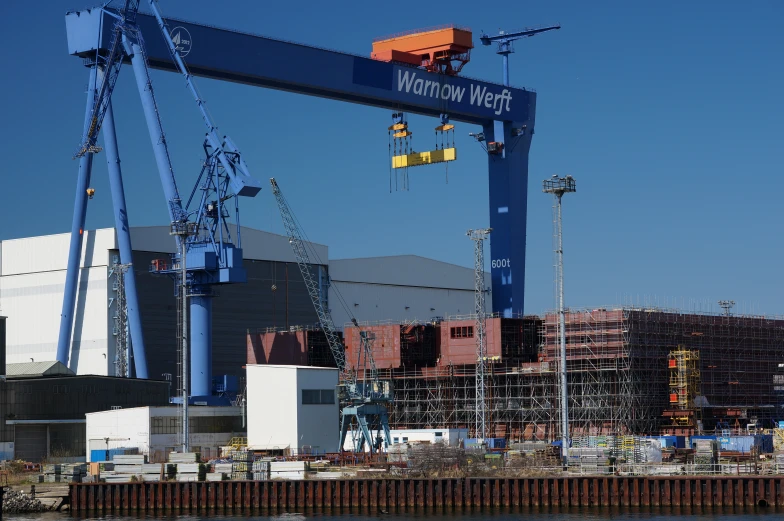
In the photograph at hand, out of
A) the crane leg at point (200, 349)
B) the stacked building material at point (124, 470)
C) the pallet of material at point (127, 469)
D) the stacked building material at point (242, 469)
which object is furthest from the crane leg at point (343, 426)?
the pallet of material at point (127, 469)

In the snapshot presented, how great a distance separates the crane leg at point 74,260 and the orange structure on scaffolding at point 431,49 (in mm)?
20461

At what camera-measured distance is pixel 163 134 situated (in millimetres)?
80688

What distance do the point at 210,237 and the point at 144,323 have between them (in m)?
17.0

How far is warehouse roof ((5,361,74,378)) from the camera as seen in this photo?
3101 inches

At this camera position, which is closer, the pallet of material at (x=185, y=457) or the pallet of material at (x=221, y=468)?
the pallet of material at (x=221, y=468)

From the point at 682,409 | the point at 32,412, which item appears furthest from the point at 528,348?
the point at 32,412

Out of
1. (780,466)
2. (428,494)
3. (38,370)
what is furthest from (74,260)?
(780,466)

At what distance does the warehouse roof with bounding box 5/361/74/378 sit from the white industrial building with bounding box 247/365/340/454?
14.2m

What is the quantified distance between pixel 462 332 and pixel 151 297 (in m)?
24.6

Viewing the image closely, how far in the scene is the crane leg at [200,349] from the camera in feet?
261

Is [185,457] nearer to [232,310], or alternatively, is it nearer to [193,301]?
[193,301]

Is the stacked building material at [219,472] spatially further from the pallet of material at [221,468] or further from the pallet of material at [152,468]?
the pallet of material at [152,468]

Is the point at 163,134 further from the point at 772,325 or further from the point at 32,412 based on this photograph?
the point at 772,325

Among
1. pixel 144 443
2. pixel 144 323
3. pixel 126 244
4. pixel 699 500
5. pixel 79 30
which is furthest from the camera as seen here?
pixel 144 323
